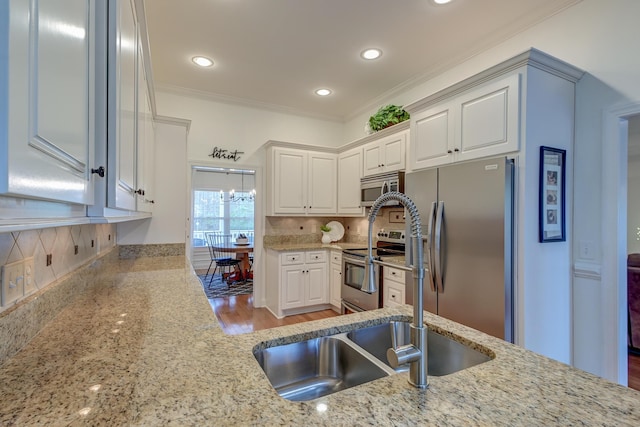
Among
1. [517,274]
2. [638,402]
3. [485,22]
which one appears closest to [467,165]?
[517,274]

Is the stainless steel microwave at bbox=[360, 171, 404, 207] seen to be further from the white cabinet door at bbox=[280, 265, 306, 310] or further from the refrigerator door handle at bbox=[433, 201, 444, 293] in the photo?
the white cabinet door at bbox=[280, 265, 306, 310]

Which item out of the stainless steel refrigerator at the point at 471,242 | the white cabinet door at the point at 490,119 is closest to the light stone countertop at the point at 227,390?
the stainless steel refrigerator at the point at 471,242

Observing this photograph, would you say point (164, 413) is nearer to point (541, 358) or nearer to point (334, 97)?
point (541, 358)

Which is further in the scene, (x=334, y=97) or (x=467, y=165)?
(x=334, y=97)

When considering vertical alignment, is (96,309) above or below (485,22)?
below

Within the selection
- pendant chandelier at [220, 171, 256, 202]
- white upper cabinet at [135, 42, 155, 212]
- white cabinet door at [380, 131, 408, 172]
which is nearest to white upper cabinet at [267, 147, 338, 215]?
white cabinet door at [380, 131, 408, 172]

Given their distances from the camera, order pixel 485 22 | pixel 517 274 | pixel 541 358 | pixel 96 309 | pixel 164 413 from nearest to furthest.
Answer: pixel 164 413 < pixel 541 358 < pixel 96 309 < pixel 517 274 < pixel 485 22

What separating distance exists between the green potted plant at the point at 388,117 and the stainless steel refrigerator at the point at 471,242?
1.21 m

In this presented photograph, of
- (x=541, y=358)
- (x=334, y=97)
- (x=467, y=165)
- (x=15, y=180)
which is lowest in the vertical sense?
(x=541, y=358)

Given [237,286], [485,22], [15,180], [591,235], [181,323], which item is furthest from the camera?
[237,286]

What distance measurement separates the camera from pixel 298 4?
7.34ft

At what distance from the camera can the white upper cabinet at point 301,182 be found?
3.96m

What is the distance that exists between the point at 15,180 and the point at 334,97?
12.9 ft

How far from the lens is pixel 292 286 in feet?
12.4
